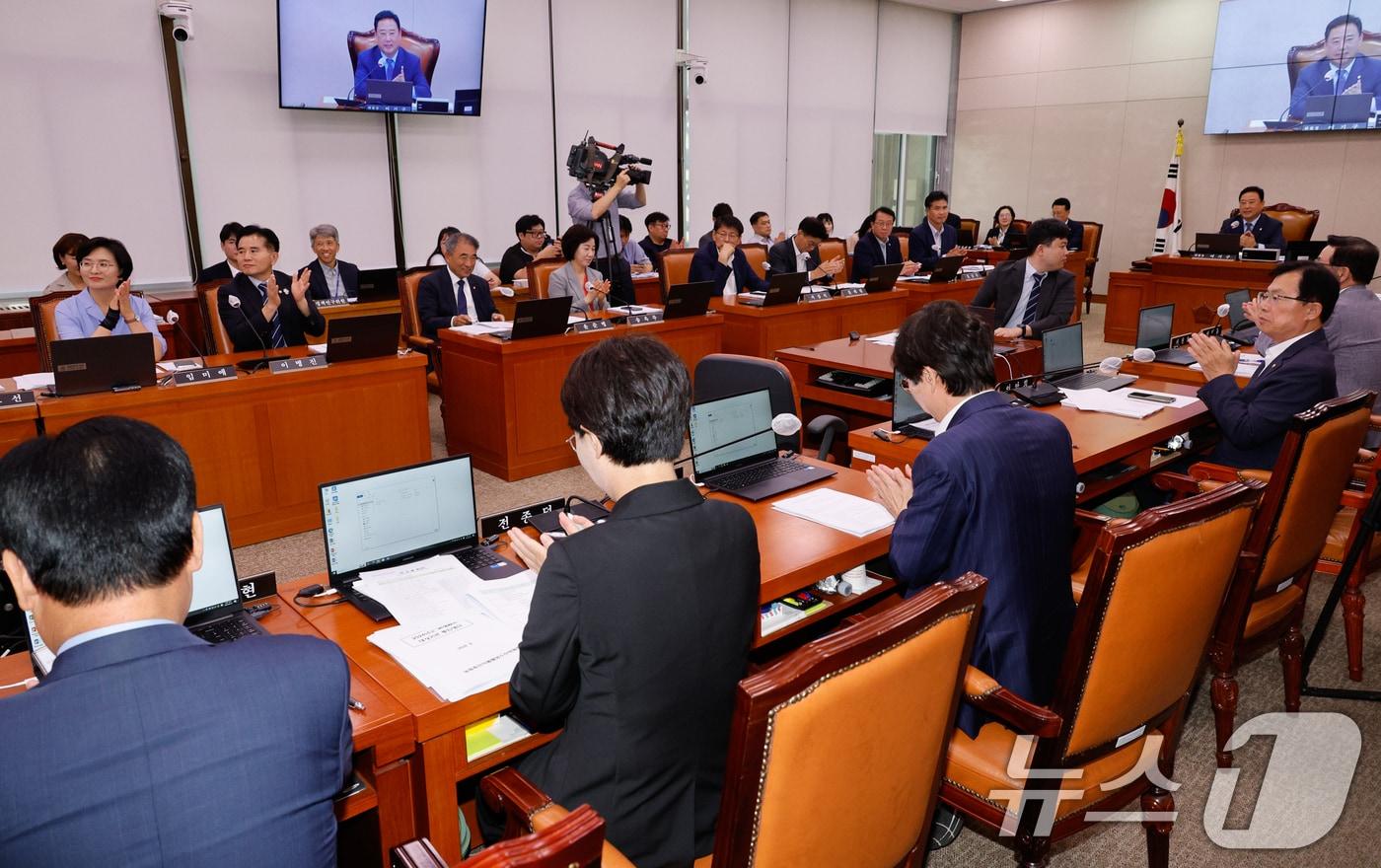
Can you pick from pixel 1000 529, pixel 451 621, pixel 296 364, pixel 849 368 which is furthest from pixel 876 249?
pixel 451 621

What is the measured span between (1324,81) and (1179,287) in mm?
3202

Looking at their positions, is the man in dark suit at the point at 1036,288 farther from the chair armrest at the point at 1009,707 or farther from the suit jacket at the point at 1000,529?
the chair armrest at the point at 1009,707

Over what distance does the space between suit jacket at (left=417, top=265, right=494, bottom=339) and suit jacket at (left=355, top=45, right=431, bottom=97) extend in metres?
2.42

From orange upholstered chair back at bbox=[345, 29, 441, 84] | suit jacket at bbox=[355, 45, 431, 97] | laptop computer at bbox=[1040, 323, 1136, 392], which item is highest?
orange upholstered chair back at bbox=[345, 29, 441, 84]

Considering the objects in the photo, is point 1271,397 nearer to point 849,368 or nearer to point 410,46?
point 849,368

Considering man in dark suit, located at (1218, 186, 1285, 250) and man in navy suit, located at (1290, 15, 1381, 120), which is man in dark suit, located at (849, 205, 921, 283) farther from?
man in navy suit, located at (1290, 15, 1381, 120)

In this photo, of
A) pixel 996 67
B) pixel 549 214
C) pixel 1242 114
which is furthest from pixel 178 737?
pixel 996 67

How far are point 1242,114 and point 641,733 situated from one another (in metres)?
11.2

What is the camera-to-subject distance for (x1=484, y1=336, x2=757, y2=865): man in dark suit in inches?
52.6

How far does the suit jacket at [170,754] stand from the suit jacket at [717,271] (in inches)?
218

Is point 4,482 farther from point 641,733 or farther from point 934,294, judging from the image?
point 934,294

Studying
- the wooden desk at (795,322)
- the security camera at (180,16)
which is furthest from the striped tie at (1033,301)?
the security camera at (180,16)

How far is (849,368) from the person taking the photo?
4.26 meters

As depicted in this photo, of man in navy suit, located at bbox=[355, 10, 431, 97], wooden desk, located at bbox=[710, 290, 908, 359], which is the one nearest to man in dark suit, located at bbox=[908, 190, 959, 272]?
wooden desk, located at bbox=[710, 290, 908, 359]
